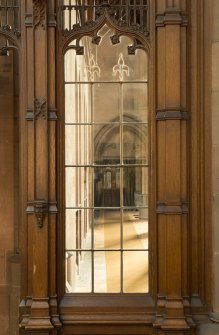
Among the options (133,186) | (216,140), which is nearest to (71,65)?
(133,186)

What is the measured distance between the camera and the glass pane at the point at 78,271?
446 cm

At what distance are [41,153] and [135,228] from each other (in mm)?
883

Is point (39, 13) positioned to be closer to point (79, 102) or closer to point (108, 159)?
point (79, 102)

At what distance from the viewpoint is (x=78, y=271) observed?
4.46m

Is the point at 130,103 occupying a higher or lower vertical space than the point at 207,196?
higher

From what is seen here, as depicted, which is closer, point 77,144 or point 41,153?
point 41,153

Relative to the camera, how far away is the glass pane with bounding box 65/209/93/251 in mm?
4461

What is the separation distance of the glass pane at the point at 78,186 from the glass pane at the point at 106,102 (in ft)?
1.32

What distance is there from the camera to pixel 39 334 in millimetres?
4289

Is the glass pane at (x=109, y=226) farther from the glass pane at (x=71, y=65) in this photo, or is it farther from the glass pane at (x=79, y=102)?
the glass pane at (x=71, y=65)

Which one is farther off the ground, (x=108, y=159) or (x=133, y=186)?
(x=108, y=159)

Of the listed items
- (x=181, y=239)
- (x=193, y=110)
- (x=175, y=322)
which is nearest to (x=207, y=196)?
(x=181, y=239)

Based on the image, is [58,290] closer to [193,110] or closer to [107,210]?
[107,210]

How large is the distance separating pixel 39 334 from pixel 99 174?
123 centimetres
